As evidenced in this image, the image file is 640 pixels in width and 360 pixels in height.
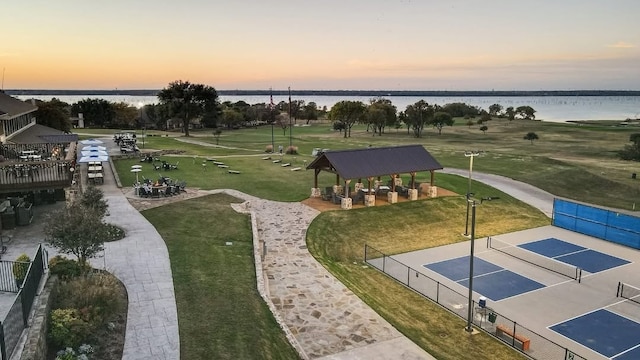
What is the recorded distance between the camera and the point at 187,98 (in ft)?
283

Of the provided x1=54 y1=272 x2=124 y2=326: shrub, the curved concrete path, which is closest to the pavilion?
the curved concrete path

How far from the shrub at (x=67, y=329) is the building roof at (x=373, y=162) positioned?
21.1 metres

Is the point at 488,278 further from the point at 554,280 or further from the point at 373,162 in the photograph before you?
the point at 373,162

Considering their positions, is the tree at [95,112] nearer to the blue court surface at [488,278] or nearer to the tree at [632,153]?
the blue court surface at [488,278]

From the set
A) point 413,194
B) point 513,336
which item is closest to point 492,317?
point 513,336

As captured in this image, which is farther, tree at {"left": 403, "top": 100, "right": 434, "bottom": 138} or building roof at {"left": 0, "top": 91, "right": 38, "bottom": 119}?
tree at {"left": 403, "top": 100, "right": 434, "bottom": 138}

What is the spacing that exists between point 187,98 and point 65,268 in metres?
73.2

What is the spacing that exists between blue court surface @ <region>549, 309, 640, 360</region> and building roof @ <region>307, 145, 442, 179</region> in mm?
16677

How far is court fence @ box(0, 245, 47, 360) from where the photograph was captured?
36.4ft

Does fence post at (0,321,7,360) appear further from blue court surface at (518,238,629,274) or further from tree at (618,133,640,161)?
tree at (618,133,640,161)

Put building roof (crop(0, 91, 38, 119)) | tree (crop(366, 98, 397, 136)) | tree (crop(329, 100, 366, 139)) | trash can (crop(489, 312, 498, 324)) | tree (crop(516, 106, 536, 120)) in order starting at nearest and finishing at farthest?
trash can (crop(489, 312, 498, 324))
building roof (crop(0, 91, 38, 119))
tree (crop(329, 100, 366, 139))
tree (crop(366, 98, 397, 136))
tree (crop(516, 106, 536, 120))

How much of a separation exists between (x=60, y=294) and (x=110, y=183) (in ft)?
73.1

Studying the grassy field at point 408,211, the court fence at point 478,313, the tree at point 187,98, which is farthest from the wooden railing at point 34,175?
the tree at point 187,98

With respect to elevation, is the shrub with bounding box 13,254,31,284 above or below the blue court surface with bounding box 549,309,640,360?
above
